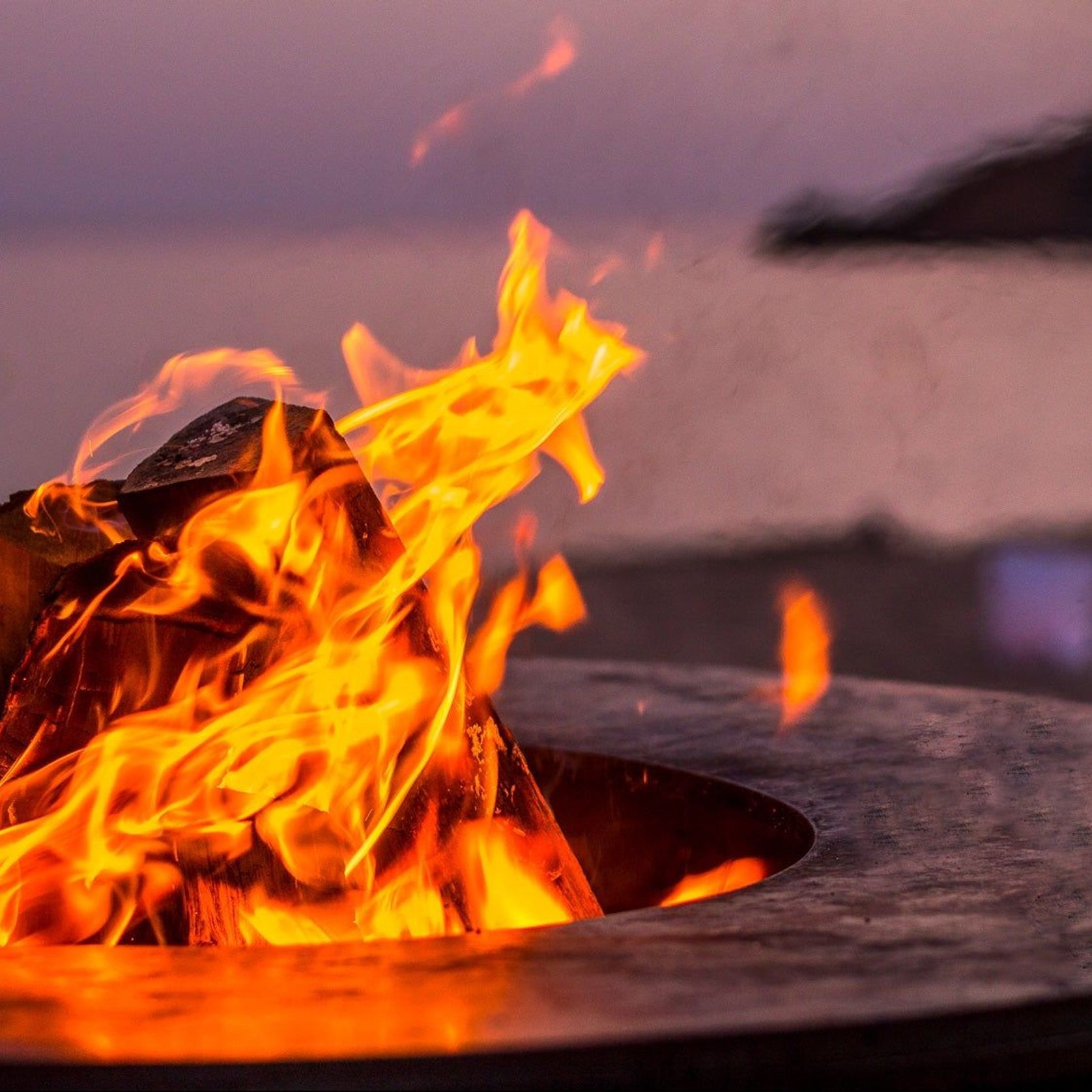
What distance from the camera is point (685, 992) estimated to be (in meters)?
1.15

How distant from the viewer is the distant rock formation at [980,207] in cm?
805

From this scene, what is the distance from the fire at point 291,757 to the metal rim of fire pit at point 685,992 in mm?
290

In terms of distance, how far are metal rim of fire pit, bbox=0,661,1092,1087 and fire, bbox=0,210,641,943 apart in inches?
11.4

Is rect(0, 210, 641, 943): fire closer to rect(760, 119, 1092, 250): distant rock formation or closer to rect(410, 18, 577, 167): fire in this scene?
rect(760, 119, 1092, 250): distant rock formation

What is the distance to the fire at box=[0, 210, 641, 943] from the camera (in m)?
1.59

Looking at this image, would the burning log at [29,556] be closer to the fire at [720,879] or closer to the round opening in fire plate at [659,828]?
the round opening in fire plate at [659,828]

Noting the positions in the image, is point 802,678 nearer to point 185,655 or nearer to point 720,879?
point 720,879

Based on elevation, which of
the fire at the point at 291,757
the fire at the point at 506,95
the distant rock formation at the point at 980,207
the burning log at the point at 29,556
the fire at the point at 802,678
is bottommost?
the fire at the point at 802,678

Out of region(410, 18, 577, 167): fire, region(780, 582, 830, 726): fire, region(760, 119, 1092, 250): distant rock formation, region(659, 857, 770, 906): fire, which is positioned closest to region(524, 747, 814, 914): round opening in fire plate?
region(659, 857, 770, 906): fire

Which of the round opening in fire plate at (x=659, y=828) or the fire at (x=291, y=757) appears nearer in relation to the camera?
the fire at (x=291, y=757)

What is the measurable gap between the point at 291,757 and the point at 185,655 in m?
0.16

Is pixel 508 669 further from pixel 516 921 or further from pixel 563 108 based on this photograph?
pixel 563 108

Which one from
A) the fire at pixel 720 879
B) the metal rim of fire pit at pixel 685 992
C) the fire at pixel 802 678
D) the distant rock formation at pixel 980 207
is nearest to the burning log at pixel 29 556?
the metal rim of fire pit at pixel 685 992

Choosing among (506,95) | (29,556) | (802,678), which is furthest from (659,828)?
(506,95)
